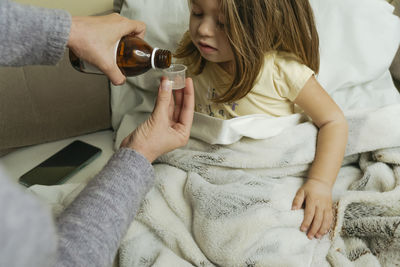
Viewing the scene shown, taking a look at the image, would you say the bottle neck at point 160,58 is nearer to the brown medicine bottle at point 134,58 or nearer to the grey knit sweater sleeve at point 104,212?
the brown medicine bottle at point 134,58

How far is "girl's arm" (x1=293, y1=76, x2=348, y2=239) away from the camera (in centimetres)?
78

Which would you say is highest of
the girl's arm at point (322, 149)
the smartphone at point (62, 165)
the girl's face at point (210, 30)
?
the girl's face at point (210, 30)

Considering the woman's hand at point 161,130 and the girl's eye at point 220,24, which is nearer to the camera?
the woman's hand at point 161,130

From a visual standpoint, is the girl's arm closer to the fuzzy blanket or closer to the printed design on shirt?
the fuzzy blanket

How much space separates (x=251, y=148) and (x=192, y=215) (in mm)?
238

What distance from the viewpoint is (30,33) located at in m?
0.58

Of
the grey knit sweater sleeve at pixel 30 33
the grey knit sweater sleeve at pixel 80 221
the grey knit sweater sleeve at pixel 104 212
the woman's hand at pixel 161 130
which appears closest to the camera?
the grey knit sweater sleeve at pixel 80 221

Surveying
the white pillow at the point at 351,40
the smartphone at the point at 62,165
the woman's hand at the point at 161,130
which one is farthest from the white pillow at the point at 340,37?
the woman's hand at the point at 161,130

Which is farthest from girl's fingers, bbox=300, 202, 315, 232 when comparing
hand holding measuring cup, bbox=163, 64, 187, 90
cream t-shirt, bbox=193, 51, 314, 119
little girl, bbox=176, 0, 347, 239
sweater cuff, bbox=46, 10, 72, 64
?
sweater cuff, bbox=46, 10, 72, 64

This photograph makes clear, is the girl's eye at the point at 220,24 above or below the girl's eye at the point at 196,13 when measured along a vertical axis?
below

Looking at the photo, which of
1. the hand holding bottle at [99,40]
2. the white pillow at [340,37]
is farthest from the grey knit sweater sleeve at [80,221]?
the white pillow at [340,37]

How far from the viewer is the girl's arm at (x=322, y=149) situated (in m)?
0.78

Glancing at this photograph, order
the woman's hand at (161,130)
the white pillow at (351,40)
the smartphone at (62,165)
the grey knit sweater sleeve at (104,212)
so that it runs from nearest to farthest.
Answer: the grey knit sweater sleeve at (104,212)
the woman's hand at (161,130)
the smartphone at (62,165)
the white pillow at (351,40)

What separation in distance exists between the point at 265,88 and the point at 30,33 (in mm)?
567
